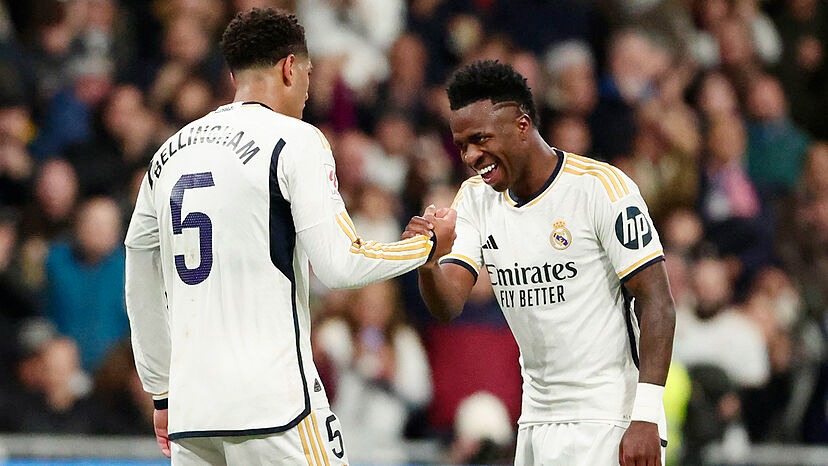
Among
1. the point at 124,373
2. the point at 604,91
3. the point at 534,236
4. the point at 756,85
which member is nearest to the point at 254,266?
the point at 534,236

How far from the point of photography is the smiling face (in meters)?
5.15

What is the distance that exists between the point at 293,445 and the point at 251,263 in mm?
597

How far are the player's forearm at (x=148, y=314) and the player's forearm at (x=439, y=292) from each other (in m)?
0.95

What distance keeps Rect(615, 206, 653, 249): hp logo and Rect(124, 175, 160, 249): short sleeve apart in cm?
166

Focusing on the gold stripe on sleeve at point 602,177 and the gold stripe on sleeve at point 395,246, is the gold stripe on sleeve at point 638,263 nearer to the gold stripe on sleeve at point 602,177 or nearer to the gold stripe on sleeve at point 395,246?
the gold stripe on sleeve at point 602,177

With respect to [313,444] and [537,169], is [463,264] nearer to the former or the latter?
[537,169]

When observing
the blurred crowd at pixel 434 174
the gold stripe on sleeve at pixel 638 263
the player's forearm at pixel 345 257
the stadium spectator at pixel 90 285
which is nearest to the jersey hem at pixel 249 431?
the player's forearm at pixel 345 257

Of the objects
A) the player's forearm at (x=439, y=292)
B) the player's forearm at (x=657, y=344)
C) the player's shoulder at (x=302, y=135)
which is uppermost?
the player's shoulder at (x=302, y=135)

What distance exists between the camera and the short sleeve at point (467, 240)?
17.7 feet

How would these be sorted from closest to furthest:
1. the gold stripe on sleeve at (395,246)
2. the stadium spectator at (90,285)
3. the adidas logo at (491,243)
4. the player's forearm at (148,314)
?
the gold stripe on sleeve at (395,246) → the player's forearm at (148,314) → the adidas logo at (491,243) → the stadium spectator at (90,285)

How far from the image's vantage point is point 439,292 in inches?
203

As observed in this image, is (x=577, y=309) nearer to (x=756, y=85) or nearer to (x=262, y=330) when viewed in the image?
(x=262, y=330)

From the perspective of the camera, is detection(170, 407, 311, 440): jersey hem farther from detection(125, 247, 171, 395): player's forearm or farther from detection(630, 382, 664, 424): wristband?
detection(630, 382, 664, 424): wristband

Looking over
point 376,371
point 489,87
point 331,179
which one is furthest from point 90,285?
point 331,179
